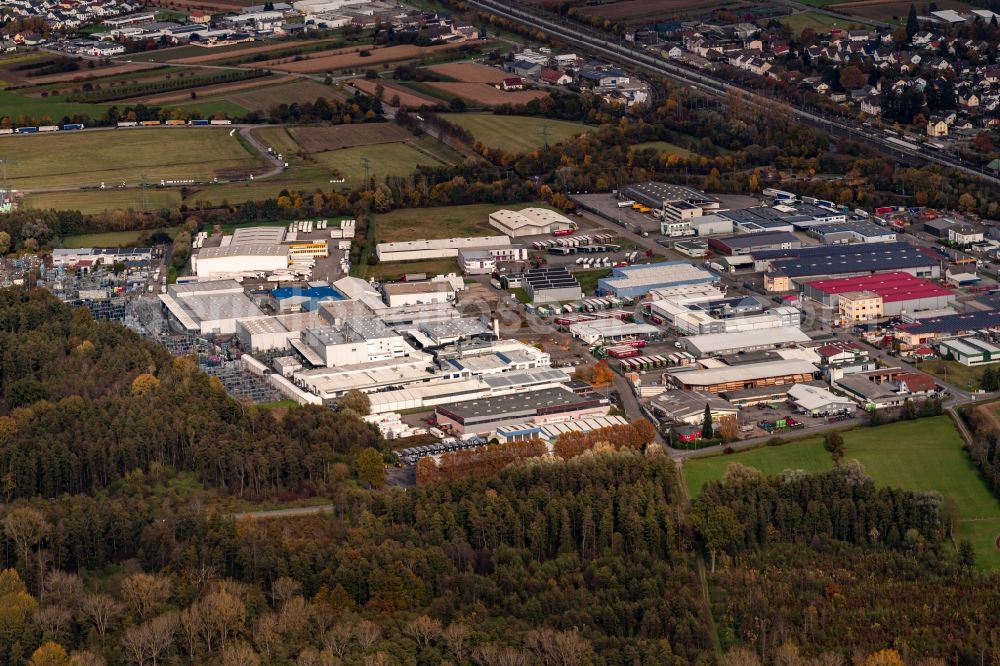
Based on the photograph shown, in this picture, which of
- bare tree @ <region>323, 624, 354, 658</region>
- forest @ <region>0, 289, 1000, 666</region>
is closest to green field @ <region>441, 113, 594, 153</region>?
forest @ <region>0, 289, 1000, 666</region>

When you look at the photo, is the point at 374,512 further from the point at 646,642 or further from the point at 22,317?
the point at 22,317

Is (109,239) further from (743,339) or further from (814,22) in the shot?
(814,22)

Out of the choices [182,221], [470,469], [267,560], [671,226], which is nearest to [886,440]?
[470,469]

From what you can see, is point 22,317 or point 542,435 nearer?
point 542,435

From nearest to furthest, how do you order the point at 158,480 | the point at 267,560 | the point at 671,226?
the point at 267,560
the point at 158,480
the point at 671,226

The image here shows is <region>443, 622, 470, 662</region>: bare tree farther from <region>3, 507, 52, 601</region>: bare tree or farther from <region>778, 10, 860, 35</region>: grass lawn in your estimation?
<region>778, 10, 860, 35</region>: grass lawn

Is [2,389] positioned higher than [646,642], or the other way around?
[646,642]
